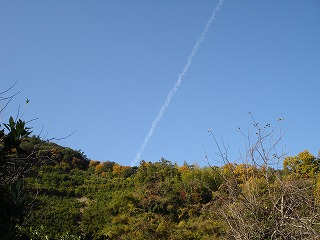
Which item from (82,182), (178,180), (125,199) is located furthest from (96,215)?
(82,182)

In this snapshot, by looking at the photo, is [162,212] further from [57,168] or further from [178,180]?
[57,168]

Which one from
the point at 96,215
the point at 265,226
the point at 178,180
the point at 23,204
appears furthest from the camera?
the point at 178,180

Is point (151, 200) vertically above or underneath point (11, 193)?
above

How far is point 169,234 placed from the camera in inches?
827

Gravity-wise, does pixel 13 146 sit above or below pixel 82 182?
below

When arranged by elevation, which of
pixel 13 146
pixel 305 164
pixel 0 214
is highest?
pixel 305 164

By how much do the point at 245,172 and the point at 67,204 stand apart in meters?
27.5

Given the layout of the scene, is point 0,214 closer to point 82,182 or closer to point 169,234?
point 169,234

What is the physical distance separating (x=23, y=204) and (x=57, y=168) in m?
43.9

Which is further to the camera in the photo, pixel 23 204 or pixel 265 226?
pixel 265 226

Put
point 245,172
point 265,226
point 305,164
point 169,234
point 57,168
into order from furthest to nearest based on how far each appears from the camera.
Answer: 1. point 57,168
2. point 305,164
3. point 169,234
4. point 245,172
5. point 265,226

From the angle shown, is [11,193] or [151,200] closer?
[11,193]

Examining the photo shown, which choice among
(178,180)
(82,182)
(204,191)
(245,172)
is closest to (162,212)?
(204,191)

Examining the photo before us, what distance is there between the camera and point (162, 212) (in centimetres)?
2811
